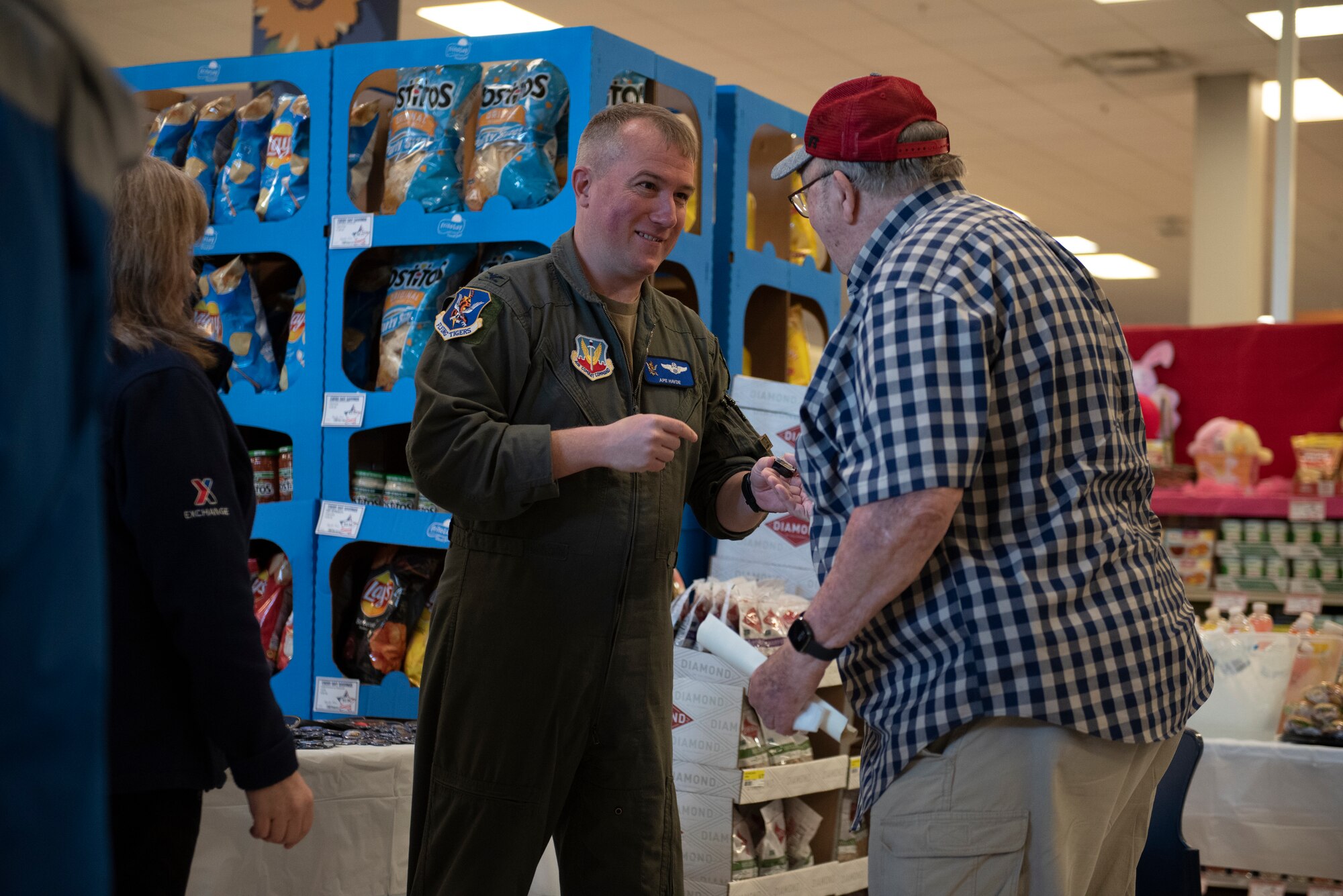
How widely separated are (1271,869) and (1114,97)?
7.50 metres

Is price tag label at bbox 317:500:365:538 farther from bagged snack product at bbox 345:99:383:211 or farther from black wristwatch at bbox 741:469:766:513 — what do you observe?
black wristwatch at bbox 741:469:766:513

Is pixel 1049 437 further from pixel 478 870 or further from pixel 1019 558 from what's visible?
pixel 478 870

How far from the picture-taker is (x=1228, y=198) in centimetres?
934

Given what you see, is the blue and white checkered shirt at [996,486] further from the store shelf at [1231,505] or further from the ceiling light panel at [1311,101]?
the ceiling light panel at [1311,101]

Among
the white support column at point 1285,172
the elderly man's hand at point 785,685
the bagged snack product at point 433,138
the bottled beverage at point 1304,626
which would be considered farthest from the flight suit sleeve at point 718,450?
the white support column at point 1285,172

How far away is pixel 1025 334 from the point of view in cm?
154

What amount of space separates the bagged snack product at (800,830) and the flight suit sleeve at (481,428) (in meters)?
1.39

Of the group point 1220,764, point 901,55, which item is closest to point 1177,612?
point 1220,764

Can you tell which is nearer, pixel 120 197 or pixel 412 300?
pixel 120 197

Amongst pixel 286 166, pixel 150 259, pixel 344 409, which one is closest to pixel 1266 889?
pixel 344 409

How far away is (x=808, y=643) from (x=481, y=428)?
74 centimetres

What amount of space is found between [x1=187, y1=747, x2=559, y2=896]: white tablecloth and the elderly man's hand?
3.72 feet

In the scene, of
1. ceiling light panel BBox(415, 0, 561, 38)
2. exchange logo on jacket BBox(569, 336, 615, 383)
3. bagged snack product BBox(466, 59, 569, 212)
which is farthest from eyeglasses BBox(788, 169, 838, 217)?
ceiling light panel BBox(415, 0, 561, 38)

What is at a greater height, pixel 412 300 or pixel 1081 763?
pixel 412 300
